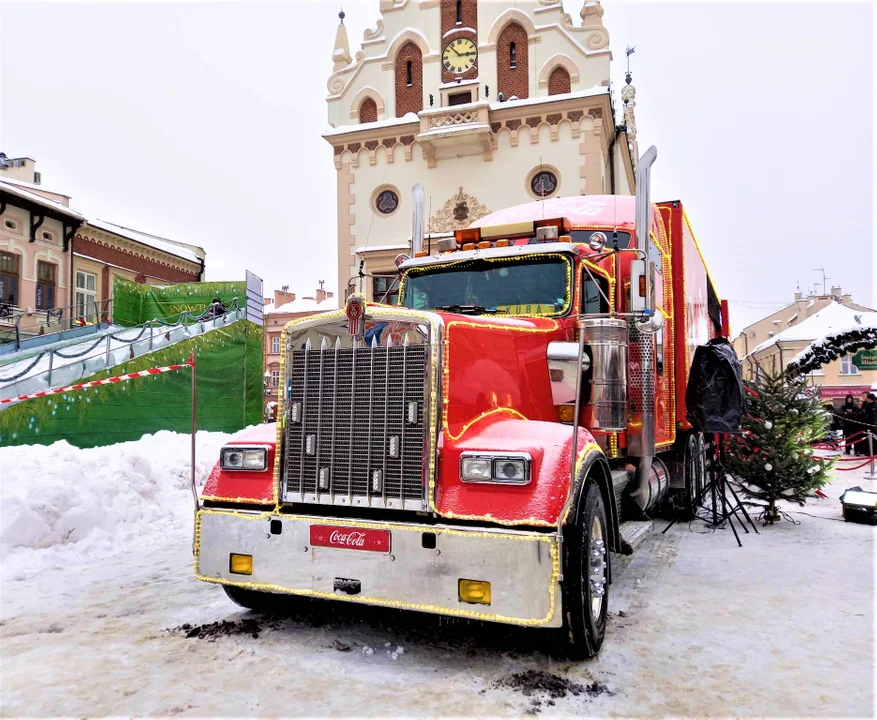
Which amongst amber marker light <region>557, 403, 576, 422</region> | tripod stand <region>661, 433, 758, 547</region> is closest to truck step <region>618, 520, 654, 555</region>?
amber marker light <region>557, 403, 576, 422</region>

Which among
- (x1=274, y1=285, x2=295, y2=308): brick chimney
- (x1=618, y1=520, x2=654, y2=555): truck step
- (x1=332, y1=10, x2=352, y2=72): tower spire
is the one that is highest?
(x1=332, y1=10, x2=352, y2=72): tower spire

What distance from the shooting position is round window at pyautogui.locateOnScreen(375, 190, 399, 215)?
21.0 m

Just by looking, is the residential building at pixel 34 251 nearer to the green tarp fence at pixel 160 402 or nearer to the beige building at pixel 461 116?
the beige building at pixel 461 116

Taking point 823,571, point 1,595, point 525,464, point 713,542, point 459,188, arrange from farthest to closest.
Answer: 1. point 459,188
2. point 713,542
3. point 823,571
4. point 1,595
5. point 525,464

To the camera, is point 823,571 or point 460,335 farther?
point 823,571

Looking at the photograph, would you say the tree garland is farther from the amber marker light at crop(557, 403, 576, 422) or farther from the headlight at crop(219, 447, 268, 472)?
the headlight at crop(219, 447, 268, 472)

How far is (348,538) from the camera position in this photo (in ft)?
12.2

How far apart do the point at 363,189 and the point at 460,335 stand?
1838cm

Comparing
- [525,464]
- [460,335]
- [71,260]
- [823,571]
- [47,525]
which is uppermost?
[71,260]

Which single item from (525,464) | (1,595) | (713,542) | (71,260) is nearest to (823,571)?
(713,542)

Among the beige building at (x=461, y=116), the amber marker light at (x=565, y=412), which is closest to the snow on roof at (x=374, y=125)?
the beige building at (x=461, y=116)

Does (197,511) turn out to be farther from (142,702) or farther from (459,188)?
(459,188)

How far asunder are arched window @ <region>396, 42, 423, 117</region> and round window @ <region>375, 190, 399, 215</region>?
2853mm

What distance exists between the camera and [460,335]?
3.95m
